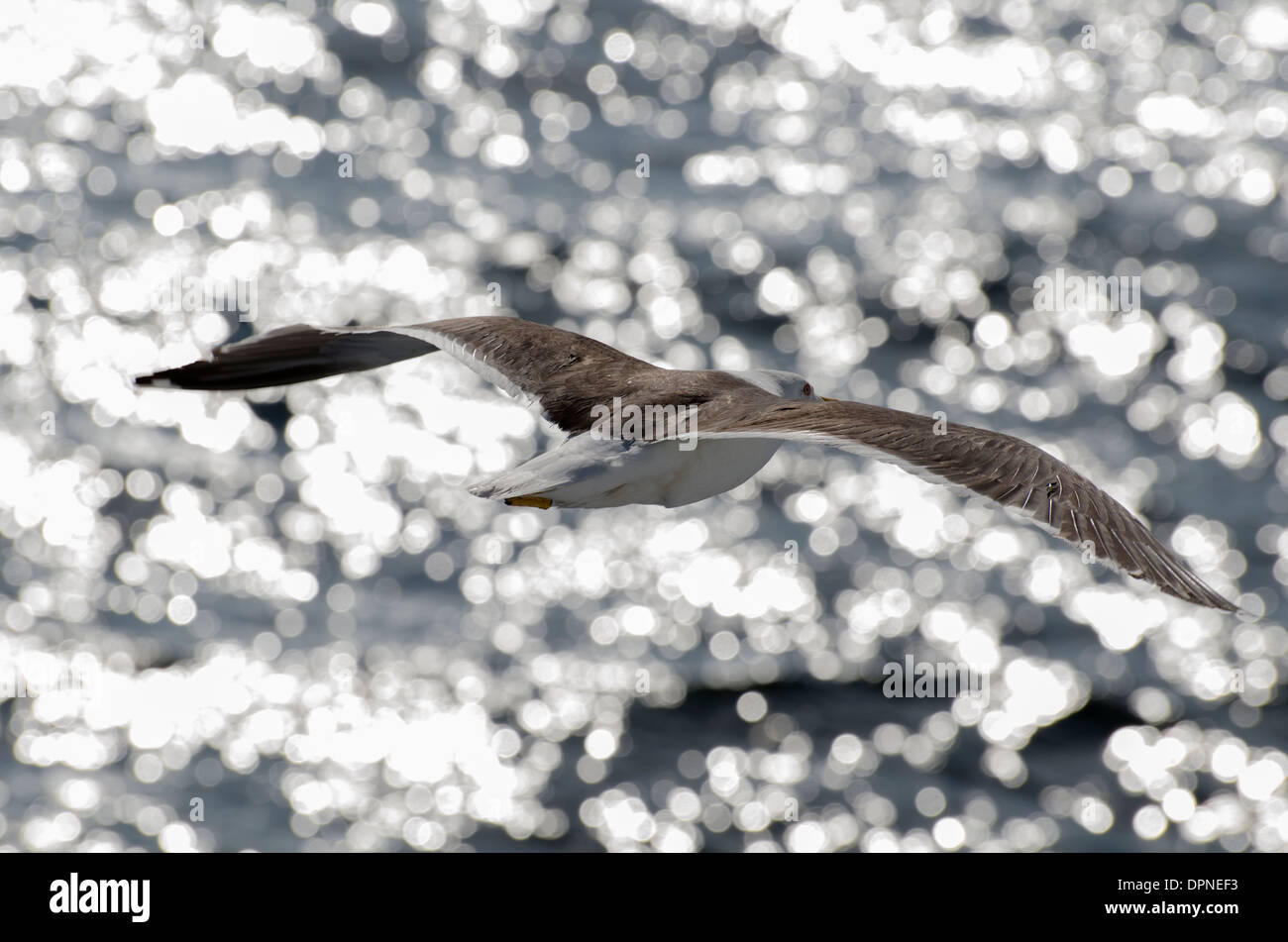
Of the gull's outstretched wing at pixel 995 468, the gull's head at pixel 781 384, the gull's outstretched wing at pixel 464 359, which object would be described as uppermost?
the gull's outstretched wing at pixel 464 359

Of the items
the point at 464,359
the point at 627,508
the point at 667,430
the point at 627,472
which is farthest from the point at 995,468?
the point at 627,508

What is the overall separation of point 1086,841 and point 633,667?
337 inches

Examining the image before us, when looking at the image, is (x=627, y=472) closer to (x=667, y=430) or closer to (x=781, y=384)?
(x=667, y=430)

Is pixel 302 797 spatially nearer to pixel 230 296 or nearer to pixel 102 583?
pixel 102 583

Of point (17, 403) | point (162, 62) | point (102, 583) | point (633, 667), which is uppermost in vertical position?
point (162, 62)

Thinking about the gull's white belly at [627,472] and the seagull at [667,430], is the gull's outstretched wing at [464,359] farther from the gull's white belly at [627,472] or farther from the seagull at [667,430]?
the gull's white belly at [627,472]

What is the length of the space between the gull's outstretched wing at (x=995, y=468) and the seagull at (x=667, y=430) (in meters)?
0.01

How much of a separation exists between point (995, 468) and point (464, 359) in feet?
15.1

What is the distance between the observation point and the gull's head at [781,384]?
38.3ft

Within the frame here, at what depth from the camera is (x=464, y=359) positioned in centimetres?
1220

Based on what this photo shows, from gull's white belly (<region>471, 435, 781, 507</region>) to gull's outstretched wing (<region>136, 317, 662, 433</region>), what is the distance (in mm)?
635

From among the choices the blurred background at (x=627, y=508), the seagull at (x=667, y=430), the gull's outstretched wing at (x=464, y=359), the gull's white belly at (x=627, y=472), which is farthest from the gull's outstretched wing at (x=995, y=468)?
the blurred background at (x=627, y=508)


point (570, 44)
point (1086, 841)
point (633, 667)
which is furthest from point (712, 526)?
point (570, 44)

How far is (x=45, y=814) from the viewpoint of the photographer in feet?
84.7
